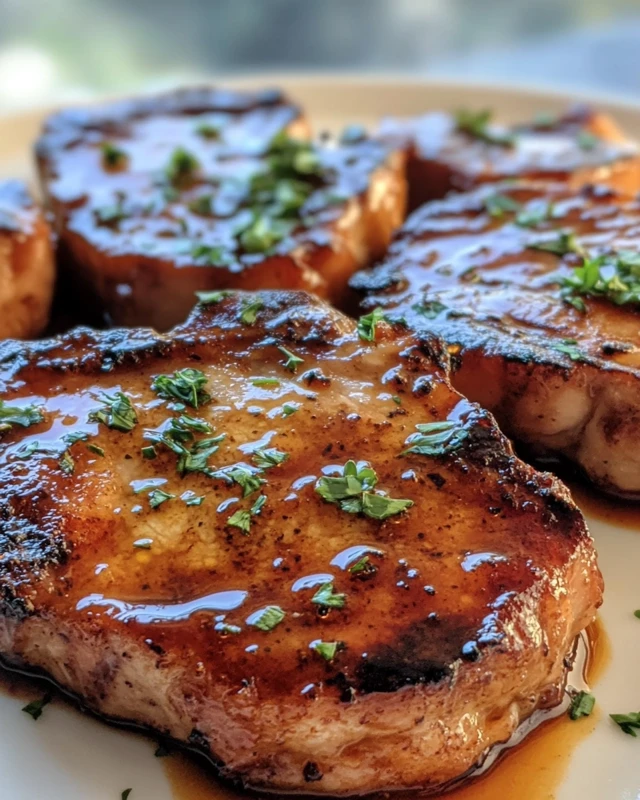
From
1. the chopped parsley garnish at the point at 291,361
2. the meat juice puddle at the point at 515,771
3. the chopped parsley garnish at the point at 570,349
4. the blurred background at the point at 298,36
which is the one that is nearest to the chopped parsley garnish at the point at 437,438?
the chopped parsley garnish at the point at 291,361

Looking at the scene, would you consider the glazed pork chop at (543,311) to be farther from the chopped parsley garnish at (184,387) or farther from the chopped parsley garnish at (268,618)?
the chopped parsley garnish at (268,618)

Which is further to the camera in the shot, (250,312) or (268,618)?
(250,312)

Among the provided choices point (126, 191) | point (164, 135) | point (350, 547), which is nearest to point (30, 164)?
point (164, 135)

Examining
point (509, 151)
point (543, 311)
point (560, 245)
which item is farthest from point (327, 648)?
point (509, 151)

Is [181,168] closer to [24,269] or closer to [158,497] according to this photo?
[24,269]

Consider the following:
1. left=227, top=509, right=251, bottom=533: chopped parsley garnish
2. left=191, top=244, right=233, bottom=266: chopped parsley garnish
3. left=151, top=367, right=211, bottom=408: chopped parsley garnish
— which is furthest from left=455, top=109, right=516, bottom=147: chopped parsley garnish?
left=227, top=509, right=251, bottom=533: chopped parsley garnish

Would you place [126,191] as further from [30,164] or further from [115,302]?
[30,164]
